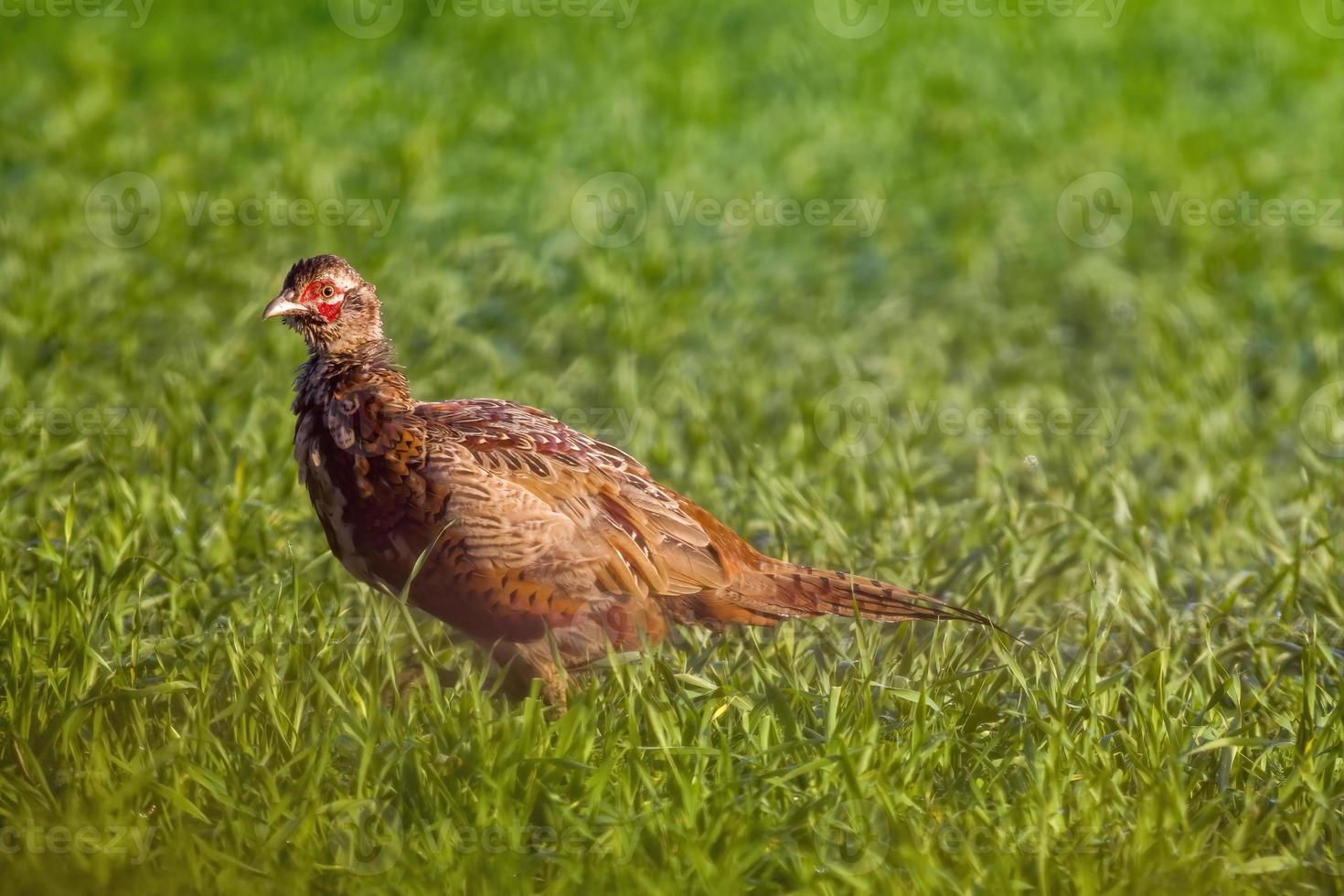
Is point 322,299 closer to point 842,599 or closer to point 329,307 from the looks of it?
point 329,307

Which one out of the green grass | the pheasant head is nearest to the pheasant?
the pheasant head

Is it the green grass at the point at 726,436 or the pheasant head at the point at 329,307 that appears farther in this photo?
the pheasant head at the point at 329,307

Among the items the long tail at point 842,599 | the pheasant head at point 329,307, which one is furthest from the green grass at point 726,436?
the pheasant head at point 329,307

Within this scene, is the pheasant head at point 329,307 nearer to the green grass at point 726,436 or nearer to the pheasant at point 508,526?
the pheasant at point 508,526

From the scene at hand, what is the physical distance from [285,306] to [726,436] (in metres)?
2.50

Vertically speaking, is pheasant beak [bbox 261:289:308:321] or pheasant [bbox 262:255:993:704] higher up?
pheasant beak [bbox 261:289:308:321]

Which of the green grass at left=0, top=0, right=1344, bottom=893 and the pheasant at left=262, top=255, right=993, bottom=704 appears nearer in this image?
the green grass at left=0, top=0, right=1344, bottom=893

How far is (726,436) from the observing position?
250 inches

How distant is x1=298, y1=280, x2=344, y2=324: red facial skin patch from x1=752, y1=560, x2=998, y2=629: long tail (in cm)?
135

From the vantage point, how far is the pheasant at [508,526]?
4008mm

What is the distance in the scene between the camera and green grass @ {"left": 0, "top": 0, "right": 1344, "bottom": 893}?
3.54 meters

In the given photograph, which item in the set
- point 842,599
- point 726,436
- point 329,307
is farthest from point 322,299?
point 726,436

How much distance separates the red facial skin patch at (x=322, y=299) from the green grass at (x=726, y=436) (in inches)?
30.6

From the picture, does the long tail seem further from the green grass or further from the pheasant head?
the pheasant head
